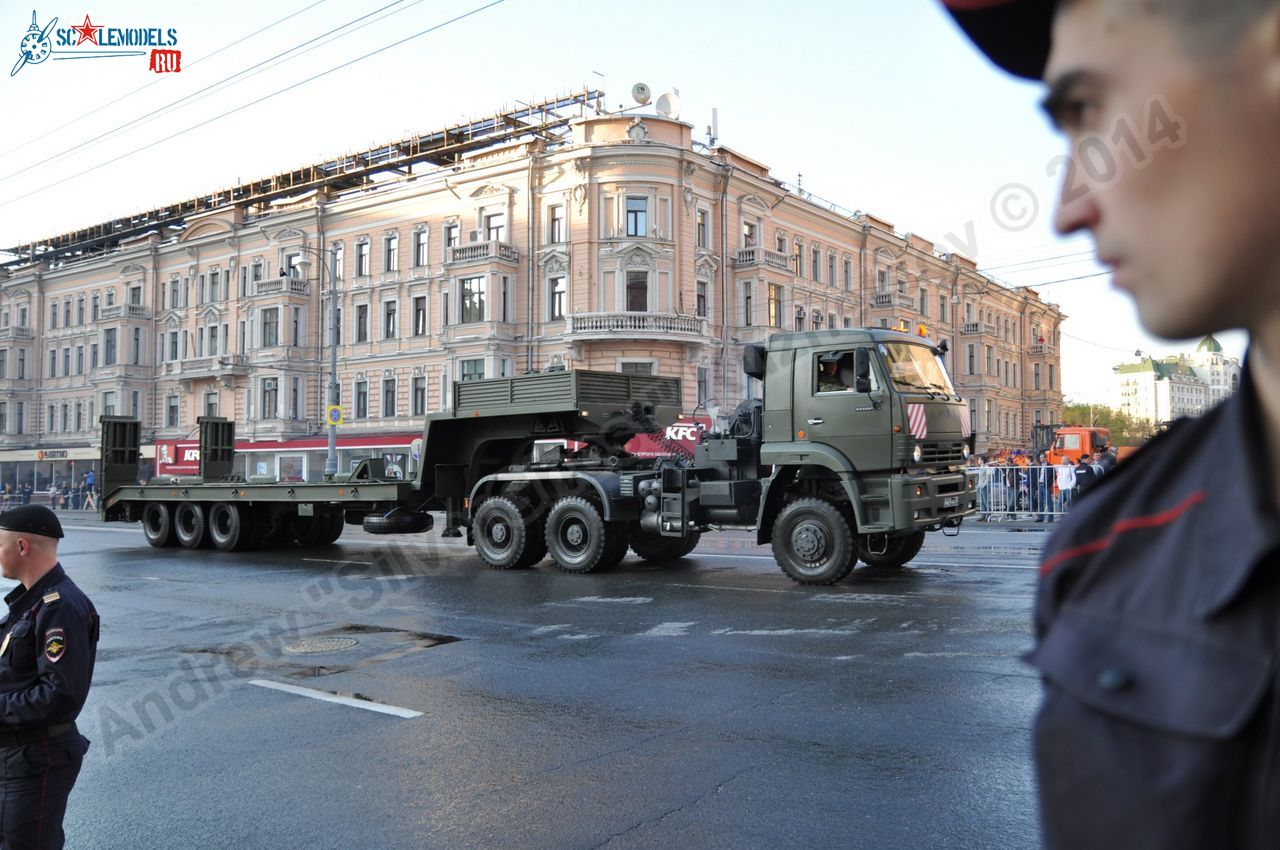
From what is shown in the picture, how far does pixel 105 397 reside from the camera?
190 ft

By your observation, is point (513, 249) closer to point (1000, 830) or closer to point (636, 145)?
point (636, 145)

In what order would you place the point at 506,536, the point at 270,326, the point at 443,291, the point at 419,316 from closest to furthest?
the point at 506,536
the point at 443,291
the point at 419,316
the point at 270,326

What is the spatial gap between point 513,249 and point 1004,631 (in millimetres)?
36096

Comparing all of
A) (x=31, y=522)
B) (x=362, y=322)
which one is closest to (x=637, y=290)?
(x=362, y=322)

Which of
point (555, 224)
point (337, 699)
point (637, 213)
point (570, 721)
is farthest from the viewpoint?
point (555, 224)

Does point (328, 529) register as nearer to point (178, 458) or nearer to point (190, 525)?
point (190, 525)

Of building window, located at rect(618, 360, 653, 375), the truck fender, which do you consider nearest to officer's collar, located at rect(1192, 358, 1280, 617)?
the truck fender

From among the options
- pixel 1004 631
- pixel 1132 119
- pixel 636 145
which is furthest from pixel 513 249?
pixel 1132 119

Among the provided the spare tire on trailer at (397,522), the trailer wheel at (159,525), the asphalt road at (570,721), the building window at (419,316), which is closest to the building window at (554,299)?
the building window at (419,316)

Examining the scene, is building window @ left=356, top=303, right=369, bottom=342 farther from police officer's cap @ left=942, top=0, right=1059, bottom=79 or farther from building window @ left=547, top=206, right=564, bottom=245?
police officer's cap @ left=942, top=0, right=1059, bottom=79

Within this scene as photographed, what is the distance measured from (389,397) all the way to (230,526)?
28.2 meters

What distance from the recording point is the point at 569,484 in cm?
1500

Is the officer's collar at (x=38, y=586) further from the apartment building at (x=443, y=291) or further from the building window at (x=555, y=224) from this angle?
the building window at (x=555, y=224)

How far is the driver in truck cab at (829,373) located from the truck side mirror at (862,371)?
0.39m
